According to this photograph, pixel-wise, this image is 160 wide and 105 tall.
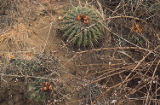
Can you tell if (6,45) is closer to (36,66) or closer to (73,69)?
(36,66)

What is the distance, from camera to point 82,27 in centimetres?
354

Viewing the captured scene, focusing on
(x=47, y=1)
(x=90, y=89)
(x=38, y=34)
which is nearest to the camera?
(x=90, y=89)

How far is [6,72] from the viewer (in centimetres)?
322

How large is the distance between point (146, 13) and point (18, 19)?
6.65ft

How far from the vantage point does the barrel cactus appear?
3555 millimetres

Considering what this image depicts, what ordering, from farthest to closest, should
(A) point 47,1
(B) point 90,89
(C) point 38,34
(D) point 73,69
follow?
1. (A) point 47,1
2. (C) point 38,34
3. (D) point 73,69
4. (B) point 90,89

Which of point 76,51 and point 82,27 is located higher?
point 82,27

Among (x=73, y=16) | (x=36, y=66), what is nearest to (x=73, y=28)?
(x=73, y=16)

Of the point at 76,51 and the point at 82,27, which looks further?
the point at 76,51

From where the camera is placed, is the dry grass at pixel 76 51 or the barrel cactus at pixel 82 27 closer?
the dry grass at pixel 76 51

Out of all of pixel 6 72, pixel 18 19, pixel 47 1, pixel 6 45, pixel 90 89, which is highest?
pixel 47 1

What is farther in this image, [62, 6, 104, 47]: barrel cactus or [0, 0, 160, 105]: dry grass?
[62, 6, 104, 47]: barrel cactus

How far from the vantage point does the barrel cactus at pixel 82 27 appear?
3555 millimetres

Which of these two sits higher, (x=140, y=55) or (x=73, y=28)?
(x=73, y=28)
